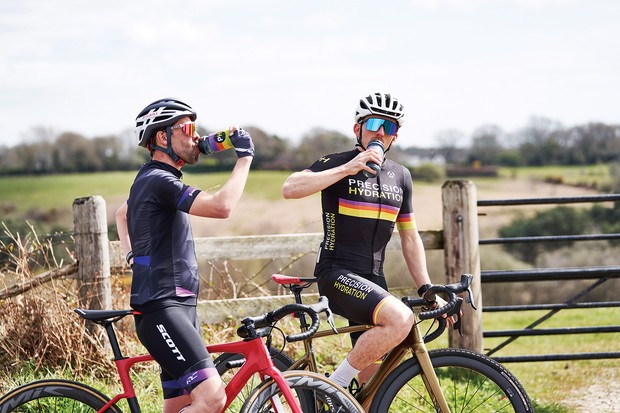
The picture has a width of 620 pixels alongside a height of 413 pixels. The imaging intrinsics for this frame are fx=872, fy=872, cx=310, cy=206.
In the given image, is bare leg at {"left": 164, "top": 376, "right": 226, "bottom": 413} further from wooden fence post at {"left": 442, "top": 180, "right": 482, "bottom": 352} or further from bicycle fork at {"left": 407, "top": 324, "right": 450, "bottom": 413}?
wooden fence post at {"left": 442, "top": 180, "right": 482, "bottom": 352}

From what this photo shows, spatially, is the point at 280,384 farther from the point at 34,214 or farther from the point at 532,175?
the point at 532,175

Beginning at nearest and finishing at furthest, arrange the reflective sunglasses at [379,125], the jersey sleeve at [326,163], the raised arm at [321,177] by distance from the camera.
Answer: the raised arm at [321,177]
the jersey sleeve at [326,163]
the reflective sunglasses at [379,125]

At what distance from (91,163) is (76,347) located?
1627 inches

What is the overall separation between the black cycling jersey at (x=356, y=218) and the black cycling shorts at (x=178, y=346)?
1117 mm

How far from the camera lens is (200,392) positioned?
12.5 feet

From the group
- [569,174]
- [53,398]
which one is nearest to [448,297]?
[53,398]

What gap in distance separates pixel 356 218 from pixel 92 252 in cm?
300

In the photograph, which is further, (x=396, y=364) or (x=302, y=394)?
(x=396, y=364)

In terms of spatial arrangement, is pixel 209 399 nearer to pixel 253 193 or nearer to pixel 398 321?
pixel 398 321

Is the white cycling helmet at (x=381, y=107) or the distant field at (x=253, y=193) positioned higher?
the white cycling helmet at (x=381, y=107)

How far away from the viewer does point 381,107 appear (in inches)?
192

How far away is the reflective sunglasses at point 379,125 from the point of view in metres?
4.88

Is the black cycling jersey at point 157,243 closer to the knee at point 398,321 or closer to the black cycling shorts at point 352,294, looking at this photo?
the black cycling shorts at point 352,294

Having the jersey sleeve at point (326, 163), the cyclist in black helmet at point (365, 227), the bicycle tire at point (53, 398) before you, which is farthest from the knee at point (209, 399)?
the jersey sleeve at point (326, 163)
